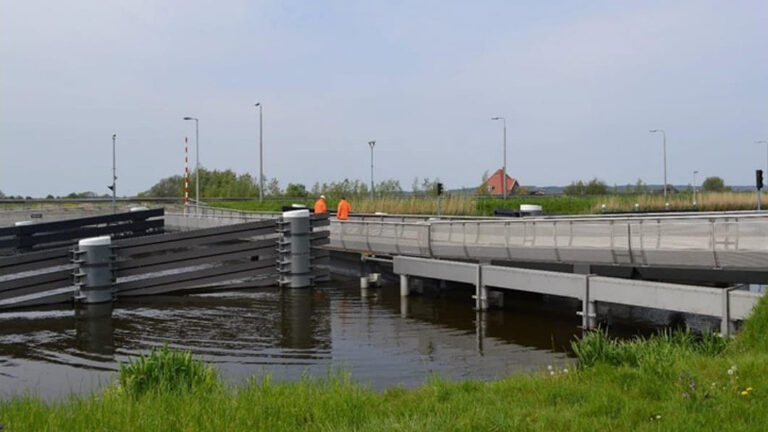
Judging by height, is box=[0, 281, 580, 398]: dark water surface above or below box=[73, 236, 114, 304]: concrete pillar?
below

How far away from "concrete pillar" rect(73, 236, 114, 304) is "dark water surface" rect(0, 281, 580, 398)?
19.3 inches

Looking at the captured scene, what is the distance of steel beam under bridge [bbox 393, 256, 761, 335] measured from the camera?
12.8m

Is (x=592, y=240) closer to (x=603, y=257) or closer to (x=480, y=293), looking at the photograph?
(x=603, y=257)

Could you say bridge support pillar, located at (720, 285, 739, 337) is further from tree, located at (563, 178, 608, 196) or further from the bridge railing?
tree, located at (563, 178, 608, 196)

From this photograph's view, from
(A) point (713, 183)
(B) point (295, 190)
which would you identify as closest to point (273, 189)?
(B) point (295, 190)

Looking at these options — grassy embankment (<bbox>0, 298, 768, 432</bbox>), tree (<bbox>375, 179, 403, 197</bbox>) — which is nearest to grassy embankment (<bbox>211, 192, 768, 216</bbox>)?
tree (<bbox>375, 179, 403, 197</bbox>)

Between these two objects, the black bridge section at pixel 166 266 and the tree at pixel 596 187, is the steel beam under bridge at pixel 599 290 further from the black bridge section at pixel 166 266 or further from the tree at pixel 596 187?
the tree at pixel 596 187

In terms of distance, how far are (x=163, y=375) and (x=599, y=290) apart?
9.52 metres

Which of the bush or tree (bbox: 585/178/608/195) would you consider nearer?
the bush

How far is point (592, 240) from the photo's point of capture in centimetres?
1773

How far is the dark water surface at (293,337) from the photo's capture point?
1205 centimetres

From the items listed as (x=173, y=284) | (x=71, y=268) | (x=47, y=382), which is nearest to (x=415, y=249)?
(x=173, y=284)

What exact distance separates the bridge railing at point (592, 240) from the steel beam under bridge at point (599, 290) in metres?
1.34

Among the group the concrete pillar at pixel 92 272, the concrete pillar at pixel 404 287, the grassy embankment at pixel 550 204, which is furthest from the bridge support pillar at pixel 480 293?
the grassy embankment at pixel 550 204
